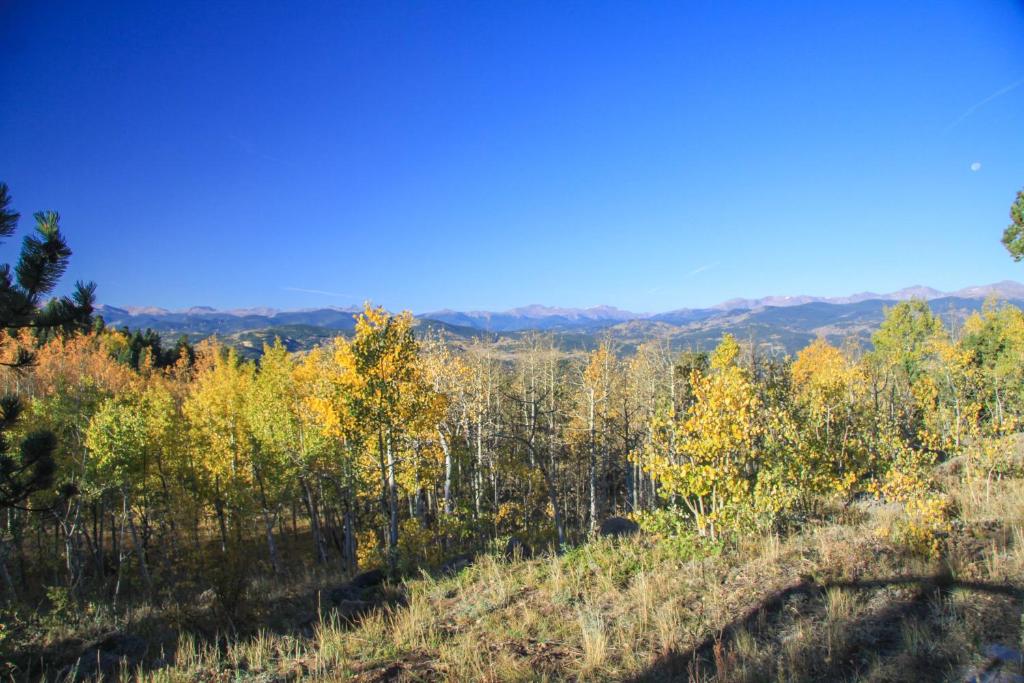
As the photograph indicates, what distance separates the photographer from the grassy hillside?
4777 millimetres

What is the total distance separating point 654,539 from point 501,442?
16.5 metres

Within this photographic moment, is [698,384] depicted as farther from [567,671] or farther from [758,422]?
[567,671]

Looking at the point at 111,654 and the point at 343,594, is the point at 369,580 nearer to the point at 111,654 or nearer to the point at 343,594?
the point at 343,594

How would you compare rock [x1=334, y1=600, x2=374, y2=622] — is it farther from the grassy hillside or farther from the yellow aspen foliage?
the yellow aspen foliage

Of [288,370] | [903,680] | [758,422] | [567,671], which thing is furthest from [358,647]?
[288,370]

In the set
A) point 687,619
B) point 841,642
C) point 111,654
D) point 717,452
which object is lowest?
point 111,654

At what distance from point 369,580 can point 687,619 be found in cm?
885

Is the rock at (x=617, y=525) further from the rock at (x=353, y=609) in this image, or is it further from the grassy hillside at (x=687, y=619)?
the rock at (x=353, y=609)

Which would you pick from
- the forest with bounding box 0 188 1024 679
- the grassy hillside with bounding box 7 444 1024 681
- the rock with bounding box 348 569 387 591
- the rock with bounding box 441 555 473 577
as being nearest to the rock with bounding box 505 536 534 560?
the forest with bounding box 0 188 1024 679

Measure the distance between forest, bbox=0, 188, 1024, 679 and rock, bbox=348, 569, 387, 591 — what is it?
52 centimetres

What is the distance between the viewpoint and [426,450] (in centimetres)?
2053

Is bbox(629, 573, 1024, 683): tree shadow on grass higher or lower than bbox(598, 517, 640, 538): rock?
higher

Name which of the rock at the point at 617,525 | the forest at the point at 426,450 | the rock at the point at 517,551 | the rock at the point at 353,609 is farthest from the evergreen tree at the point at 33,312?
the rock at the point at 617,525

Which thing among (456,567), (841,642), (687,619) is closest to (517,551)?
(456,567)
